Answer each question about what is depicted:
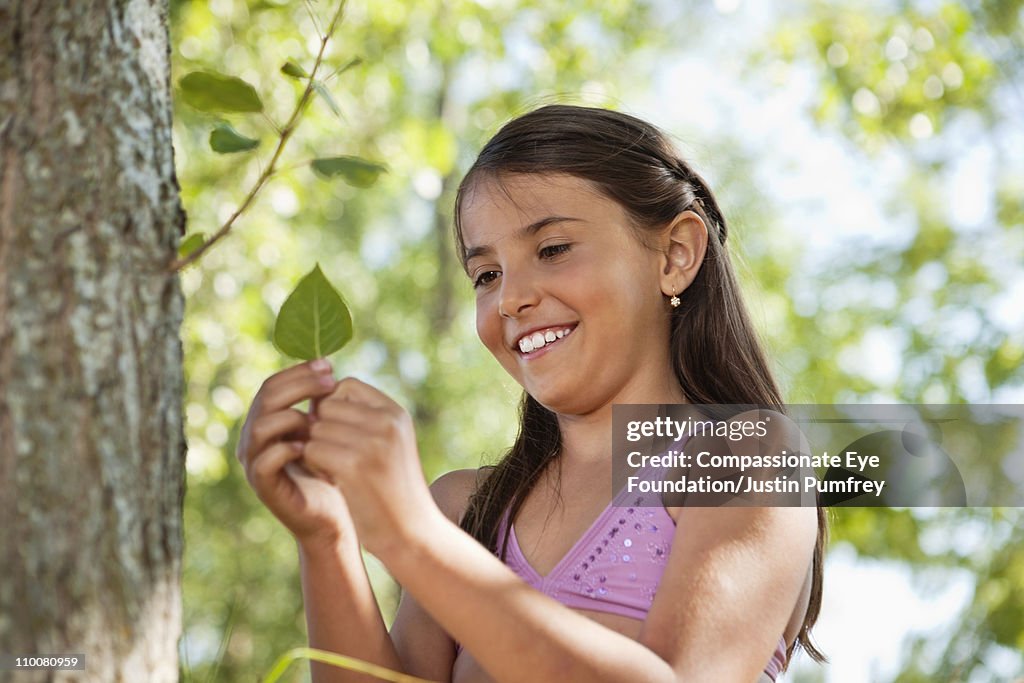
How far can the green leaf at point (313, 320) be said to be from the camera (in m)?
1.12

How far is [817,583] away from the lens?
77.5 inches

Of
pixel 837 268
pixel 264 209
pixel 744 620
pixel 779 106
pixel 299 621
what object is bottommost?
pixel 744 620

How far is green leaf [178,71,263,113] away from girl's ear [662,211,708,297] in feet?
3.03

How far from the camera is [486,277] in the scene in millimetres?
1883

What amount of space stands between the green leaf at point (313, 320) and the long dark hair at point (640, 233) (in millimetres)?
791

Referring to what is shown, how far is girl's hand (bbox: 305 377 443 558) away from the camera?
1.08m

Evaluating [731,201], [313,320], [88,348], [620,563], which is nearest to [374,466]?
[313,320]

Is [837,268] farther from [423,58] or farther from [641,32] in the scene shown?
[423,58]

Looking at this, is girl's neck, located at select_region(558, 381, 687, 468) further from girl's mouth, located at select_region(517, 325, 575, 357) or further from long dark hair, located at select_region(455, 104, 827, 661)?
girl's mouth, located at select_region(517, 325, 575, 357)

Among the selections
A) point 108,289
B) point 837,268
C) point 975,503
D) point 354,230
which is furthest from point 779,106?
point 108,289

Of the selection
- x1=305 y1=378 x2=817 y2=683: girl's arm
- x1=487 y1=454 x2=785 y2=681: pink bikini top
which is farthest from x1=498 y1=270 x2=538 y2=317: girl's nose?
x1=305 y1=378 x2=817 y2=683: girl's arm

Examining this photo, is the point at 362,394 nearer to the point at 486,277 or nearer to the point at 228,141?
the point at 228,141

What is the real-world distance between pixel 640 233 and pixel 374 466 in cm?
95

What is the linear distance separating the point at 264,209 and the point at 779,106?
18.8 ft
